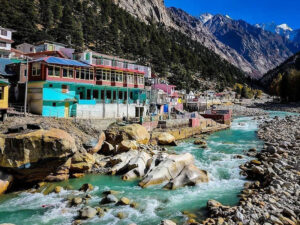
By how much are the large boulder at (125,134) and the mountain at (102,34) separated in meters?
54.6

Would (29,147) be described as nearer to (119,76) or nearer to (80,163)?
(80,163)

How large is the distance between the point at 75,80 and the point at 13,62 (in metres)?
11.9

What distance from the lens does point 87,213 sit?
A: 47.5 ft

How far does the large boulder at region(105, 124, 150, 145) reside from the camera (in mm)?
30562

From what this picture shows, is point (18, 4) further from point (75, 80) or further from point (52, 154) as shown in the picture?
point (52, 154)

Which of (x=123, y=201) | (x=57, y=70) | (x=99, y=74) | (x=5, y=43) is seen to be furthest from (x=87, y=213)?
(x=5, y=43)

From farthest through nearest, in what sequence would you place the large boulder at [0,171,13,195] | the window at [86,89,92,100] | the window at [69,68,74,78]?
the window at [86,89,92,100] < the window at [69,68,74,78] < the large boulder at [0,171,13,195]

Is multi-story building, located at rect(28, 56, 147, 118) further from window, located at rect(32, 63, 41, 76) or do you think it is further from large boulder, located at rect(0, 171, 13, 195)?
large boulder, located at rect(0, 171, 13, 195)

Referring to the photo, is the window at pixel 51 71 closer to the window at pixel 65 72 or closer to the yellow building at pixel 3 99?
the window at pixel 65 72

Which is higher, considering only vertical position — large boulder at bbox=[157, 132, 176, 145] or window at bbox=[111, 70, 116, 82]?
window at bbox=[111, 70, 116, 82]

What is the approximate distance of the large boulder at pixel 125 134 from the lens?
100 ft

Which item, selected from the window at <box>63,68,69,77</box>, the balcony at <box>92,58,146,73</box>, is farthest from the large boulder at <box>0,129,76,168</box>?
the balcony at <box>92,58,146,73</box>

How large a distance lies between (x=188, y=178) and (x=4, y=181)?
14.5 metres

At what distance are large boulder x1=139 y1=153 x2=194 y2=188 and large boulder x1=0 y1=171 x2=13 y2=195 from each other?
33.8 ft
